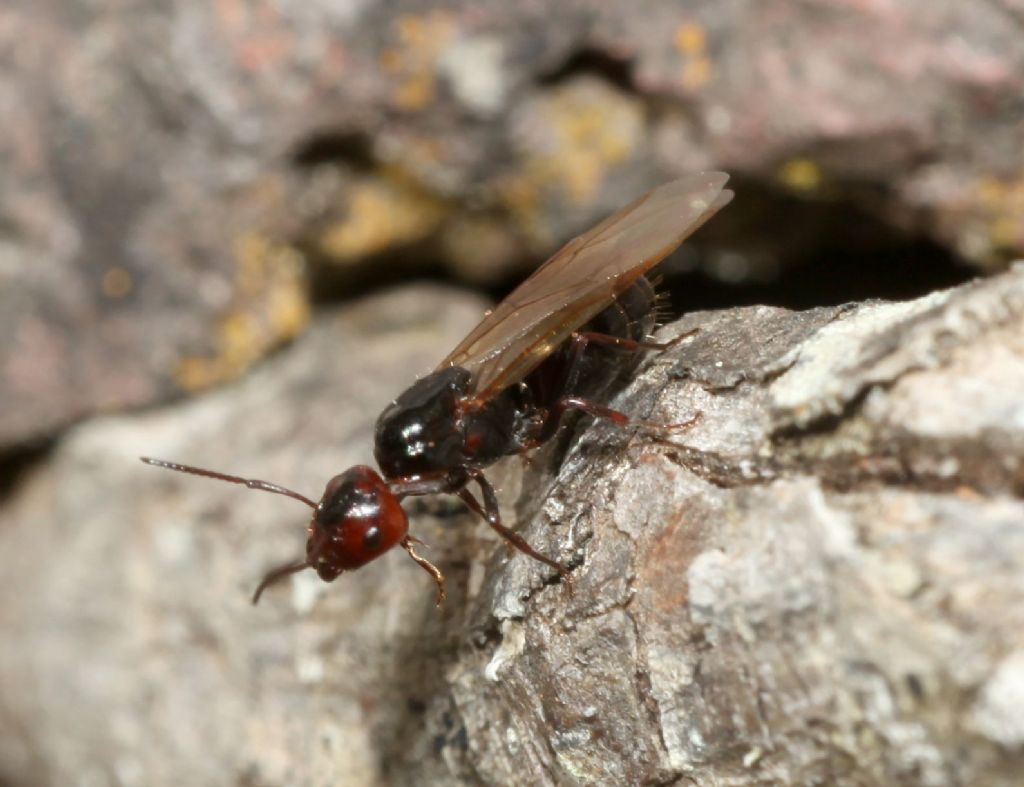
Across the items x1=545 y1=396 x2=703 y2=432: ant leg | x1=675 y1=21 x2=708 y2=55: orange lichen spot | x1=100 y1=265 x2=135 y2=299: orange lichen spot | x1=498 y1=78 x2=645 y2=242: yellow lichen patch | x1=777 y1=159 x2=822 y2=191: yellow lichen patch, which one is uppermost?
x1=100 y1=265 x2=135 y2=299: orange lichen spot

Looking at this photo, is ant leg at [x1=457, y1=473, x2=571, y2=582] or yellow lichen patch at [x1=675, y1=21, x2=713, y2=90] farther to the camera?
yellow lichen patch at [x1=675, y1=21, x2=713, y2=90]

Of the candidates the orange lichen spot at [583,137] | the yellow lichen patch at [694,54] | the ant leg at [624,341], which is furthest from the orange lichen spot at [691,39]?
the ant leg at [624,341]

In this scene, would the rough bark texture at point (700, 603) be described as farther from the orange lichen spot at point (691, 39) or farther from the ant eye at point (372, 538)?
the orange lichen spot at point (691, 39)

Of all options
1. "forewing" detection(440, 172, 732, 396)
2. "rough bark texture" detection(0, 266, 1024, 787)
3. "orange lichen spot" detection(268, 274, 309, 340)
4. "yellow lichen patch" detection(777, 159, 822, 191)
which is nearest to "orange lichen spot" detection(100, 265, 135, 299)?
"orange lichen spot" detection(268, 274, 309, 340)

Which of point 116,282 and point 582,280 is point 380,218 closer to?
point 116,282

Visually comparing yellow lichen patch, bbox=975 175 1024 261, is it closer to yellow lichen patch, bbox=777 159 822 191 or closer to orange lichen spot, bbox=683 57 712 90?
yellow lichen patch, bbox=777 159 822 191

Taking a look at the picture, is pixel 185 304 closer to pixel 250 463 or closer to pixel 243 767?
pixel 250 463

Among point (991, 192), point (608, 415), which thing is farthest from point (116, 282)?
point (991, 192)
